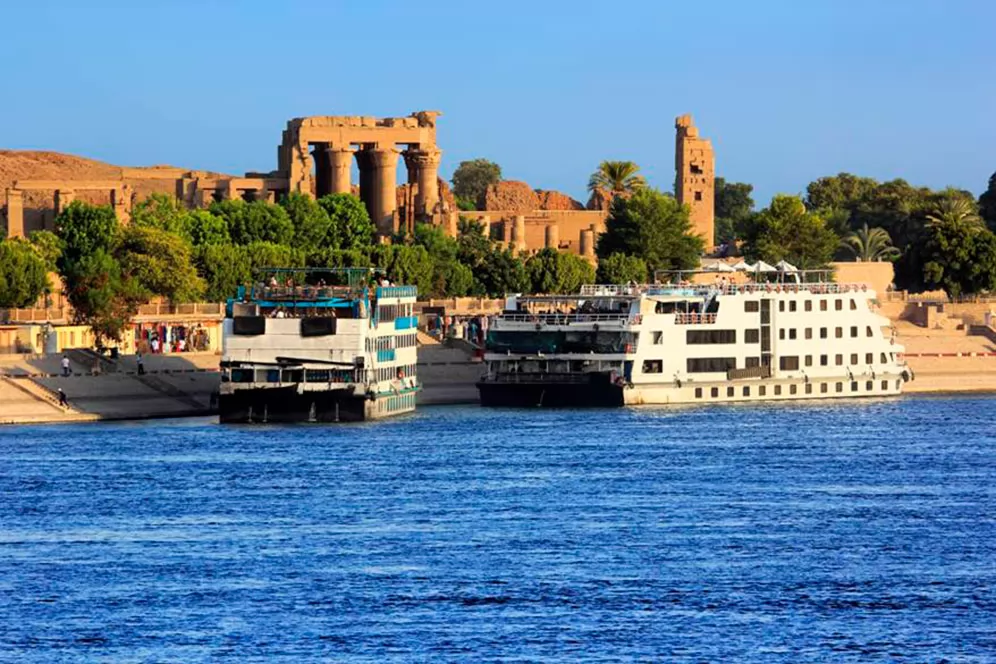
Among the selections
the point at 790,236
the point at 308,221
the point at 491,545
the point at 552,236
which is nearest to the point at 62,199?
the point at 308,221

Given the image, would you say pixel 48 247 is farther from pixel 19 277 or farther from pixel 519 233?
pixel 519 233

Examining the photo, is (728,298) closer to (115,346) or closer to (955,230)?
(115,346)

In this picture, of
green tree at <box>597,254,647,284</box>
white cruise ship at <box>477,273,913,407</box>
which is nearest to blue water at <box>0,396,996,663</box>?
white cruise ship at <box>477,273,913,407</box>

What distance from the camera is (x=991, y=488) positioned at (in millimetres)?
78562

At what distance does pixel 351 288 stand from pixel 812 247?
89.1 m

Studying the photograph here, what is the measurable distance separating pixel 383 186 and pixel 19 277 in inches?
2139

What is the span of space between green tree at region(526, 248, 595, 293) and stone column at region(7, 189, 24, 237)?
3128cm

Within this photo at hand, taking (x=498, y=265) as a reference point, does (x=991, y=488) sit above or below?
below

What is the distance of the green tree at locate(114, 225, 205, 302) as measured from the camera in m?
133

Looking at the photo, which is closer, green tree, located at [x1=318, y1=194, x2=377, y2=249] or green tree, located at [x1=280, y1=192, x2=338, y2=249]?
green tree, located at [x1=280, y1=192, x2=338, y2=249]

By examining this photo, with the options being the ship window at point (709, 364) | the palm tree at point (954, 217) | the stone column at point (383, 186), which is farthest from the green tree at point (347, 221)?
the ship window at point (709, 364)

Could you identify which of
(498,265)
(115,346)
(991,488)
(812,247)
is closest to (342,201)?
(498,265)

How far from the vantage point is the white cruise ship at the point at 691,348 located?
360 ft

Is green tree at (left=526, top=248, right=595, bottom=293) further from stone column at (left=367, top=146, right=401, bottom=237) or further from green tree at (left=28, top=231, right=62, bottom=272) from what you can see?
green tree at (left=28, top=231, right=62, bottom=272)
